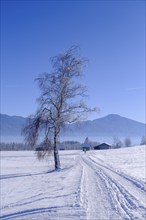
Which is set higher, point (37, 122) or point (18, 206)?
point (37, 122)

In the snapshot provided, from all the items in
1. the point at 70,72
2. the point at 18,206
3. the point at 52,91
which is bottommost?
the point at 18,206

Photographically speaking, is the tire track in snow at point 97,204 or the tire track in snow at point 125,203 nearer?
the tire track in snow at point 97,204

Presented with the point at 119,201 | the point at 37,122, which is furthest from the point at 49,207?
the point at 37,122

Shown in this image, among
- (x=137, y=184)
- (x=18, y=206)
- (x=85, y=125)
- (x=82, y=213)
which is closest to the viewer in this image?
(x=82, y=213)

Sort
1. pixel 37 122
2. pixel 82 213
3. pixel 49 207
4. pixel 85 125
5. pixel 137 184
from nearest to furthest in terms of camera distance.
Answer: pixel 82 213
pixel 49 207
pixel 137 184
pixel 37 122
pixel 85 125

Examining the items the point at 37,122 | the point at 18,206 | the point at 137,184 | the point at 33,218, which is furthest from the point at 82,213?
the point at 37,122

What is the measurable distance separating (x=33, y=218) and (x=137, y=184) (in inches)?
308

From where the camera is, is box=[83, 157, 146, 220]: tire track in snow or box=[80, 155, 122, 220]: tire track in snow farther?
box=[83, 157, 146, 220]: tire track in snow

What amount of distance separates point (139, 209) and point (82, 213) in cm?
198

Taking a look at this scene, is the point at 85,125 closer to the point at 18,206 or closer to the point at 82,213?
the point at 18,206

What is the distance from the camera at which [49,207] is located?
11805 mm

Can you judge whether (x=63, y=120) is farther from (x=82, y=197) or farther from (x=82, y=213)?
(x=82, y=213)

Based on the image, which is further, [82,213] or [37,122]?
[37,122]

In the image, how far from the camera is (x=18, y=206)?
12945 millimetres
